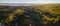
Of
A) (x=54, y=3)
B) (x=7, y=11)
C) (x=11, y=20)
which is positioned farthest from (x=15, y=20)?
(x=54, y=3)

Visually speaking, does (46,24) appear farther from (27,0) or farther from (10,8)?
(10,8)

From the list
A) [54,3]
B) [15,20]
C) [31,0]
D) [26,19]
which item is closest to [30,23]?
[26,19]

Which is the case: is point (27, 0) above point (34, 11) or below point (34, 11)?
above

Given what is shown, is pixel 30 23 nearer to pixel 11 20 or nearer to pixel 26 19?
pixel 26 19

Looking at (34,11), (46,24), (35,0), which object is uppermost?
(35,0)

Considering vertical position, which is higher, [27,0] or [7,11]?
[27,0]

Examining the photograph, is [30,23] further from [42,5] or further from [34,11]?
[42,5]

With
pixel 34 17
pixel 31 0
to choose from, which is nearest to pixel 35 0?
pixel 31 0
